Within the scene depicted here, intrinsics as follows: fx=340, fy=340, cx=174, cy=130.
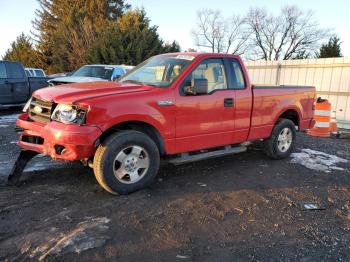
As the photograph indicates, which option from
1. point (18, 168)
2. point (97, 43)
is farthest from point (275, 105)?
point (97, 43)

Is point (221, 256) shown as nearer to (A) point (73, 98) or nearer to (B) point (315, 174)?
(A) point (73, 98)

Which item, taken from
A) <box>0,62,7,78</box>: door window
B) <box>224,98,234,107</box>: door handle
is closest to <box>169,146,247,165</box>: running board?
<box>224,98,234,107</box>: door handle

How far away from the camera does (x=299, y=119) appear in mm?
6973

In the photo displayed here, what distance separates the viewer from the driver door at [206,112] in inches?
194

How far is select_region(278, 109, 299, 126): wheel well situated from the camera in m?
6.85

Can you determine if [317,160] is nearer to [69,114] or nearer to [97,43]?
[69,114]

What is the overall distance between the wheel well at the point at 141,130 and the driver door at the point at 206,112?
0.26 metres

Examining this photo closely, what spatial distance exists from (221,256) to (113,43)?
23588 mm

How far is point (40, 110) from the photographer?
4.58 meters

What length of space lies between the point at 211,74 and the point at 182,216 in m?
2.47

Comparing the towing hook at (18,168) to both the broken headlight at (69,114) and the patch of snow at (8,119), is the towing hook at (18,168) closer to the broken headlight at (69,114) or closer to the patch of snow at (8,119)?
the broken headlight at (69,114)

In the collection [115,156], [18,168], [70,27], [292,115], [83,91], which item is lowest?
[18,168]

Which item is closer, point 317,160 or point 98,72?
point 317,160

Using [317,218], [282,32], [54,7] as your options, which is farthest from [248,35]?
[317,218]
